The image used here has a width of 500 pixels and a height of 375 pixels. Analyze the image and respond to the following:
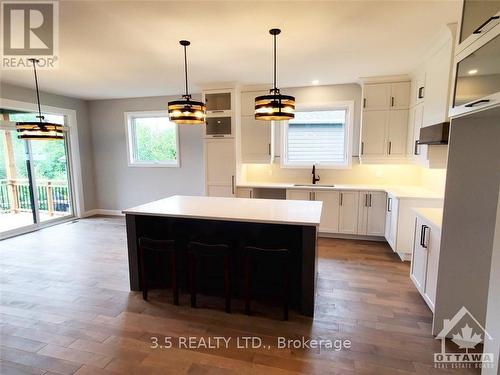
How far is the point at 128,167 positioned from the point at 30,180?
5.87 ft

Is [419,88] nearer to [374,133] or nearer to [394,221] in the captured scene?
[374,133]

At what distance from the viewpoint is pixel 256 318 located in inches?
98.2

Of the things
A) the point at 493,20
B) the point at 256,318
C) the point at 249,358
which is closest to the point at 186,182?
the point at 256,318

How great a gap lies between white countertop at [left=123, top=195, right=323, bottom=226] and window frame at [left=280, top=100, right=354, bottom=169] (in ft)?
7.08

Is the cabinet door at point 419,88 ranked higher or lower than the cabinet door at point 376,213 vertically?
higher

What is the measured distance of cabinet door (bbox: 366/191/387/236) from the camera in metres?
4.38

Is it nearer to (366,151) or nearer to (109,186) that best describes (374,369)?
(366,151)

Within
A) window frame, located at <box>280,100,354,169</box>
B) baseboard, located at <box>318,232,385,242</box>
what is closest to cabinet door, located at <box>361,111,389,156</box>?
window frame, located at <box>280,100,354,169</box>

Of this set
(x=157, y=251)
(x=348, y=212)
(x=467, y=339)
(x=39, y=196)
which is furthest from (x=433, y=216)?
(x=39, y=196)

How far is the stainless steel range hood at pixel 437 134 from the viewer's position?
2727 mm

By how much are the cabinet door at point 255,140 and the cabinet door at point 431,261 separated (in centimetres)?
298

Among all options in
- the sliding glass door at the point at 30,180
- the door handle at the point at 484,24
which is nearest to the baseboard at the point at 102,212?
the sliding glass door at the point at 30,180

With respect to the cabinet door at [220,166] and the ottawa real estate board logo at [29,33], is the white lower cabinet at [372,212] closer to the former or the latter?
the cabinet door at [220,166]

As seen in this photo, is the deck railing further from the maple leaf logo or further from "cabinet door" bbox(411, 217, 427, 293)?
the maple leaf logo
